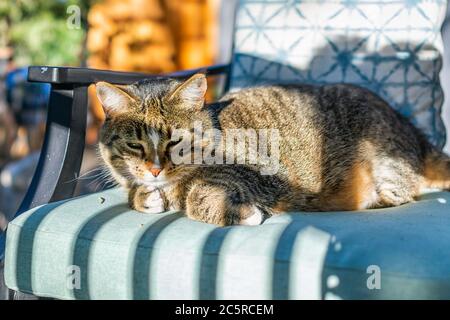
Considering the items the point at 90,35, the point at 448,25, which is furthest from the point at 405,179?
the point at 90,35

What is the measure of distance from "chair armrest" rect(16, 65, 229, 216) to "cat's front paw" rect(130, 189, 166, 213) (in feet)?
0.83

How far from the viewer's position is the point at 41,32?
4664 millimetres

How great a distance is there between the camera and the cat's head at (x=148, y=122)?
68.7 inches

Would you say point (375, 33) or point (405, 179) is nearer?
point (405, 179)

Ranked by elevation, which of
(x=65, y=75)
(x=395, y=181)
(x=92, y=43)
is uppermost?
(x=92, y=43)

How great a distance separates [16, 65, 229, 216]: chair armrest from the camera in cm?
181

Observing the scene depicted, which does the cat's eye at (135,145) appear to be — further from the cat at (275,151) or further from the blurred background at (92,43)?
the blurred background at (92,43)

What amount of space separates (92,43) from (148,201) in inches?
151

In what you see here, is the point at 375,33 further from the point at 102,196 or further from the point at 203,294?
the point at 203,294

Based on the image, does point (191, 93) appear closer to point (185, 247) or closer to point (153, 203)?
point (153, 203)

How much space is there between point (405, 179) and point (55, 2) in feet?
12.1

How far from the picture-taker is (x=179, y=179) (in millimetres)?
1785

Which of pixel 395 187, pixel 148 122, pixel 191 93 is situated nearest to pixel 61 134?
pixel 148 122

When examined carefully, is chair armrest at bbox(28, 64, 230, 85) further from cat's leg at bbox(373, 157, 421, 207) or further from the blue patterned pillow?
cat's leg at bbox(373, 157, 421, 207)
